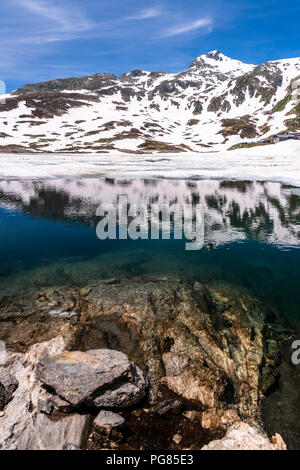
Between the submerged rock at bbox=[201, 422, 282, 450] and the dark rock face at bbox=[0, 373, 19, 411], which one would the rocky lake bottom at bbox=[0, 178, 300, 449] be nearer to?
the dark rock face at bbox=[0, 373, 19, 411]

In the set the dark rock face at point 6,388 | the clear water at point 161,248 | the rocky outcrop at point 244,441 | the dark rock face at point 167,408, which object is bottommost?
the rocky outcrop at point 244,441

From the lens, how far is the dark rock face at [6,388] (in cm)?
769

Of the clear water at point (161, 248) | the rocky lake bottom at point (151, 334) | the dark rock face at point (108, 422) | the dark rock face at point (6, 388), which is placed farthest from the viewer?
the clear water at point (161, 248)

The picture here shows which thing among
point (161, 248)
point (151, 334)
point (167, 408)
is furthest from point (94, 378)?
point (161, 248)

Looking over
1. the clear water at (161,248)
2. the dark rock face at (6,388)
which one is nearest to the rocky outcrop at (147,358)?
the dark rock face at (6,388)

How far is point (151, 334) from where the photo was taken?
10773 mm

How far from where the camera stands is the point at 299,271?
1645 centimetres

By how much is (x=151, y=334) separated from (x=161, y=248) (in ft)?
32.9

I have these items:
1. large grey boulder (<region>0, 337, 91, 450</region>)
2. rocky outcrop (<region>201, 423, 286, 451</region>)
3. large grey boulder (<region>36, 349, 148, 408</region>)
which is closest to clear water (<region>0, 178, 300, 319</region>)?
rocky outcrop (<region>201, 423, 286, 451</region>)

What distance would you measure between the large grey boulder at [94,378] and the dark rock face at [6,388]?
2.55 feet

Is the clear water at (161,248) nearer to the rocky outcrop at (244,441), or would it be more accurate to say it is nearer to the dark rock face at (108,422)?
the rocky outcrop at (244,441)

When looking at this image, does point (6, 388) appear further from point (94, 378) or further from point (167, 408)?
point (167, 408)

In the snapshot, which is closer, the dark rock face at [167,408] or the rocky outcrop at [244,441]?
the rocky outcrop at [244,441]
